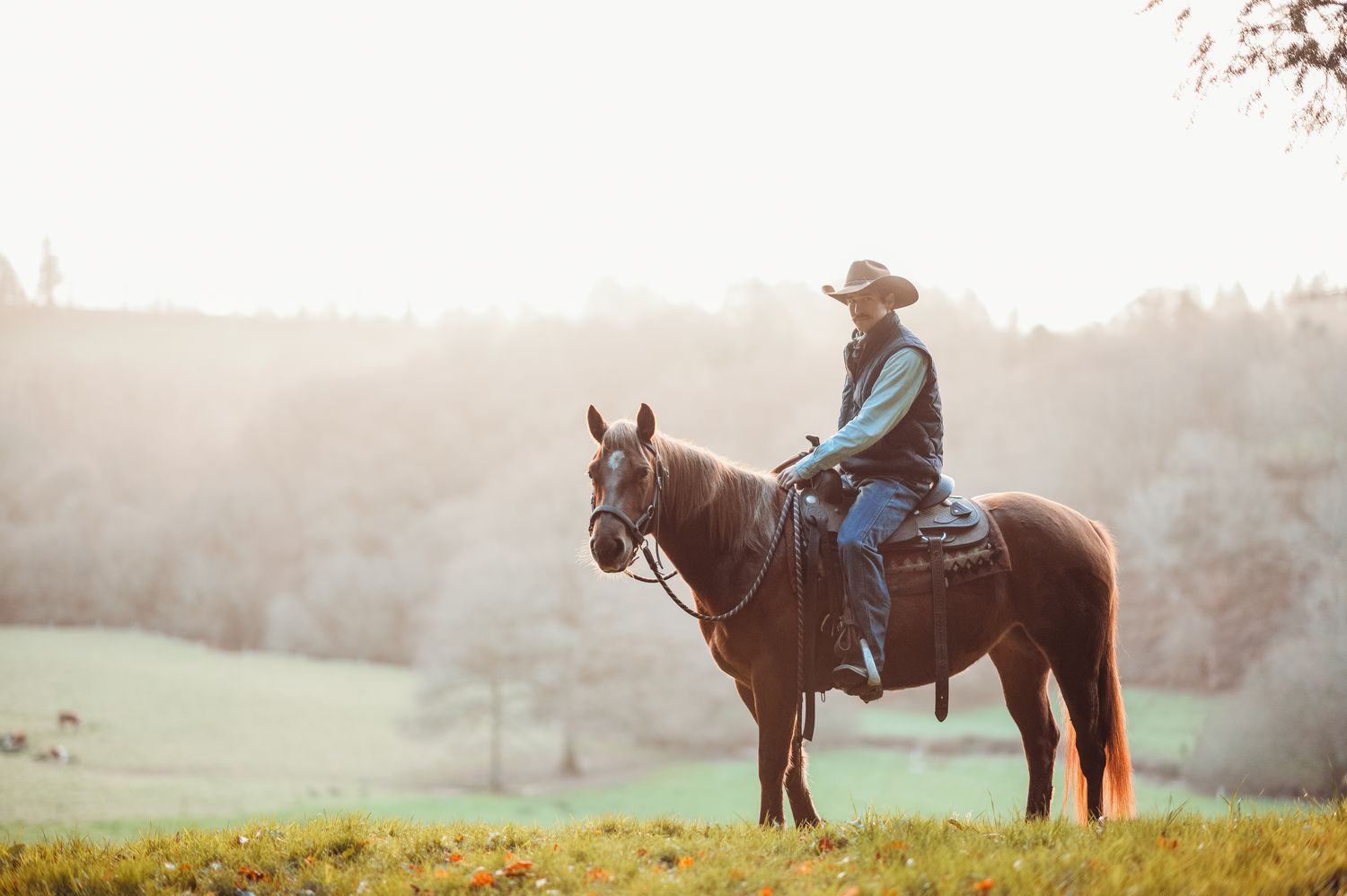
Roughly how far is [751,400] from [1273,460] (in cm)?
2837

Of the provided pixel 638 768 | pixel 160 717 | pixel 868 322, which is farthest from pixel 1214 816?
pixel 160 717

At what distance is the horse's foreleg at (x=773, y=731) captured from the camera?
16.8 ft

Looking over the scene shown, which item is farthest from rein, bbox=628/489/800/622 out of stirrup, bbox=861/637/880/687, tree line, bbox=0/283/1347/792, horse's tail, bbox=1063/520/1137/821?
tree line, bbox=0/283/1347/792

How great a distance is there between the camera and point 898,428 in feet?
18.0

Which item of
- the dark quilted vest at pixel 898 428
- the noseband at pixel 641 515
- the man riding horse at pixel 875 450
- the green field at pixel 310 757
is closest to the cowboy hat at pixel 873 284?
the man riding horse at pixel 875 450

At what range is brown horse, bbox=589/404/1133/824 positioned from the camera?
16.9 feet

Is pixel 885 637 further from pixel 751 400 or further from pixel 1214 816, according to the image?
pixel 751 400

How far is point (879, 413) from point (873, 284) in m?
0.87

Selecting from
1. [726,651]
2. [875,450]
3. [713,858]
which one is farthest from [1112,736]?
[713,858]

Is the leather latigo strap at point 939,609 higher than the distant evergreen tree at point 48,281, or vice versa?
the distant evergreen tree at point 48,281

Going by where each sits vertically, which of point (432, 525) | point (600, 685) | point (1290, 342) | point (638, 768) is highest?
point (1290, 342)

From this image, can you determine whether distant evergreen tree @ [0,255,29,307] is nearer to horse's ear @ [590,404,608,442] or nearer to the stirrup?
horse's ear @ [590,404,608,442]

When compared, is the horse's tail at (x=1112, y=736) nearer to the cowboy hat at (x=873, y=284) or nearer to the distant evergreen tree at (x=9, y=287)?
the cowboy hat at (x=873, y=284)

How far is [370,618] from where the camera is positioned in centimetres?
4941
